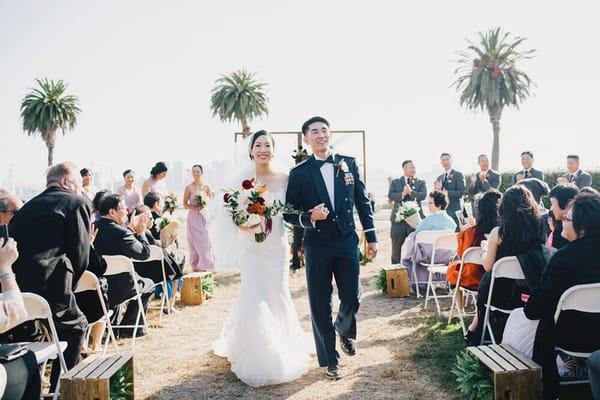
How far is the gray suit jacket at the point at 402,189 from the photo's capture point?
10.4 meters

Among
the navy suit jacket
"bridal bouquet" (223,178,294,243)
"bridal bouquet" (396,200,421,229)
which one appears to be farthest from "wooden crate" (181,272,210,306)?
the navy suit jacket

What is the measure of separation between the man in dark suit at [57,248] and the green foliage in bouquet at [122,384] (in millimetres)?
517

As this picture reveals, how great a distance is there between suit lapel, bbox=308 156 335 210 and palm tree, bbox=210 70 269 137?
3660cm

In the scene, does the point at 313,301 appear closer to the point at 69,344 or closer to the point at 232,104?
the point at 69,344

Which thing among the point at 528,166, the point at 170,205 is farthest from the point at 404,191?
the point at 170,205

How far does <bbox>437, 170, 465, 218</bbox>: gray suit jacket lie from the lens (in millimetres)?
10742

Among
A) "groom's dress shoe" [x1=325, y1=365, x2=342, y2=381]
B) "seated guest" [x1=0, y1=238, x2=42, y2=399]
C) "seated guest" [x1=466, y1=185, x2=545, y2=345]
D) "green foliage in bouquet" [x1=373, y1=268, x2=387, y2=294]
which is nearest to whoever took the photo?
"seated guest" [x1=0, y1=238, x2=42, y2=399]

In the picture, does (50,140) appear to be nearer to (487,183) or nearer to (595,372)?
(487,183)

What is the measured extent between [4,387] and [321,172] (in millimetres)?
3022

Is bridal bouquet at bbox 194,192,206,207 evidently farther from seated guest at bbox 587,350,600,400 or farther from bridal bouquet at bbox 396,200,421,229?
seated guest at bbox 587,350,600,400

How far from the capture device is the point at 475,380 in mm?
3709

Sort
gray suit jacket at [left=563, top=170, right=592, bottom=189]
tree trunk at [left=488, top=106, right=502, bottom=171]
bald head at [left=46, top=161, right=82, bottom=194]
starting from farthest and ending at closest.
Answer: tree trunk at [left=488, top=106, right=502, bottom=171]
gray suit jacket at [left=563, top=170, right=592, bottom=189]
bald head at [left=46, top=161, right=82, bottom=194]

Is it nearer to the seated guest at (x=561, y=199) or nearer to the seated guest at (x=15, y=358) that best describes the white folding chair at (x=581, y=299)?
the seated guest at (x=561, y=199)

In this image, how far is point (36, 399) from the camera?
3139 millimetres
